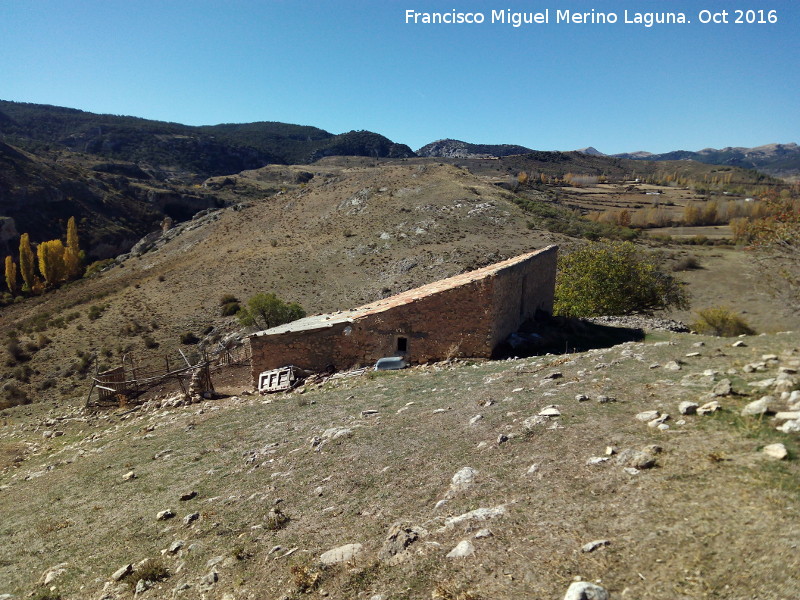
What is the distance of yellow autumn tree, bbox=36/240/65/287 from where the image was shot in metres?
57.5

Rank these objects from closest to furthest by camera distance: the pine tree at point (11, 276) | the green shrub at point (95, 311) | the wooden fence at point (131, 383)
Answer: the wooden fence at point (131, 383) → the green shrub at point (95, 311) → the pine tree at point (11, 276)

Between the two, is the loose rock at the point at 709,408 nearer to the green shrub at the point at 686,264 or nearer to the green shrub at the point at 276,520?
the green shrub at the point at 276,520

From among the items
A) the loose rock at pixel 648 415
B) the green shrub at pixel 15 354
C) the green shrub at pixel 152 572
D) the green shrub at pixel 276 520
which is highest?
the loose rock at pixel 648 415

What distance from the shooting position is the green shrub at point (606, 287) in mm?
Result: 24250

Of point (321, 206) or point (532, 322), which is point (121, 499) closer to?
point (532, 322)

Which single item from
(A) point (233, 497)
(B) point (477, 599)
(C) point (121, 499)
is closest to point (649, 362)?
(B) point (477, 599)

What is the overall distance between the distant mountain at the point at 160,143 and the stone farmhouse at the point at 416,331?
111 meters

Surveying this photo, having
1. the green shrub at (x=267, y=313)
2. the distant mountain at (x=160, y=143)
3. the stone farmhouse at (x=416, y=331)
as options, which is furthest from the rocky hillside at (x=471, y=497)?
the distant mountain at (x=160, y=143)

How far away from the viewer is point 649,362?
878cm

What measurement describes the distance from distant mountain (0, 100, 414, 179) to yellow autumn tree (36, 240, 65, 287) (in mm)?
53528

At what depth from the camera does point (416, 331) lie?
1298cm

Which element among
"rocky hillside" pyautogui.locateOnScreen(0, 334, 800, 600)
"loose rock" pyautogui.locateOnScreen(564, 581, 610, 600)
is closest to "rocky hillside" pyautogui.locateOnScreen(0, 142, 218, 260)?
"rocky hillside" pyautogui.locateOnScreen(0, 334, 800, 600)

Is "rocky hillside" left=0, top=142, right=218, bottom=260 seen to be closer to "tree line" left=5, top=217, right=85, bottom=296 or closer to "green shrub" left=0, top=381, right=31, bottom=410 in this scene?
"tree line" left=5, top=217, right=85, bottom=296

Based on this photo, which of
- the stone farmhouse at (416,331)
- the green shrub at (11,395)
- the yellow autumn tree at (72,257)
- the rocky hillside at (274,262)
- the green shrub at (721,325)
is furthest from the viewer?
the yellow autumn tree at (72,257)
